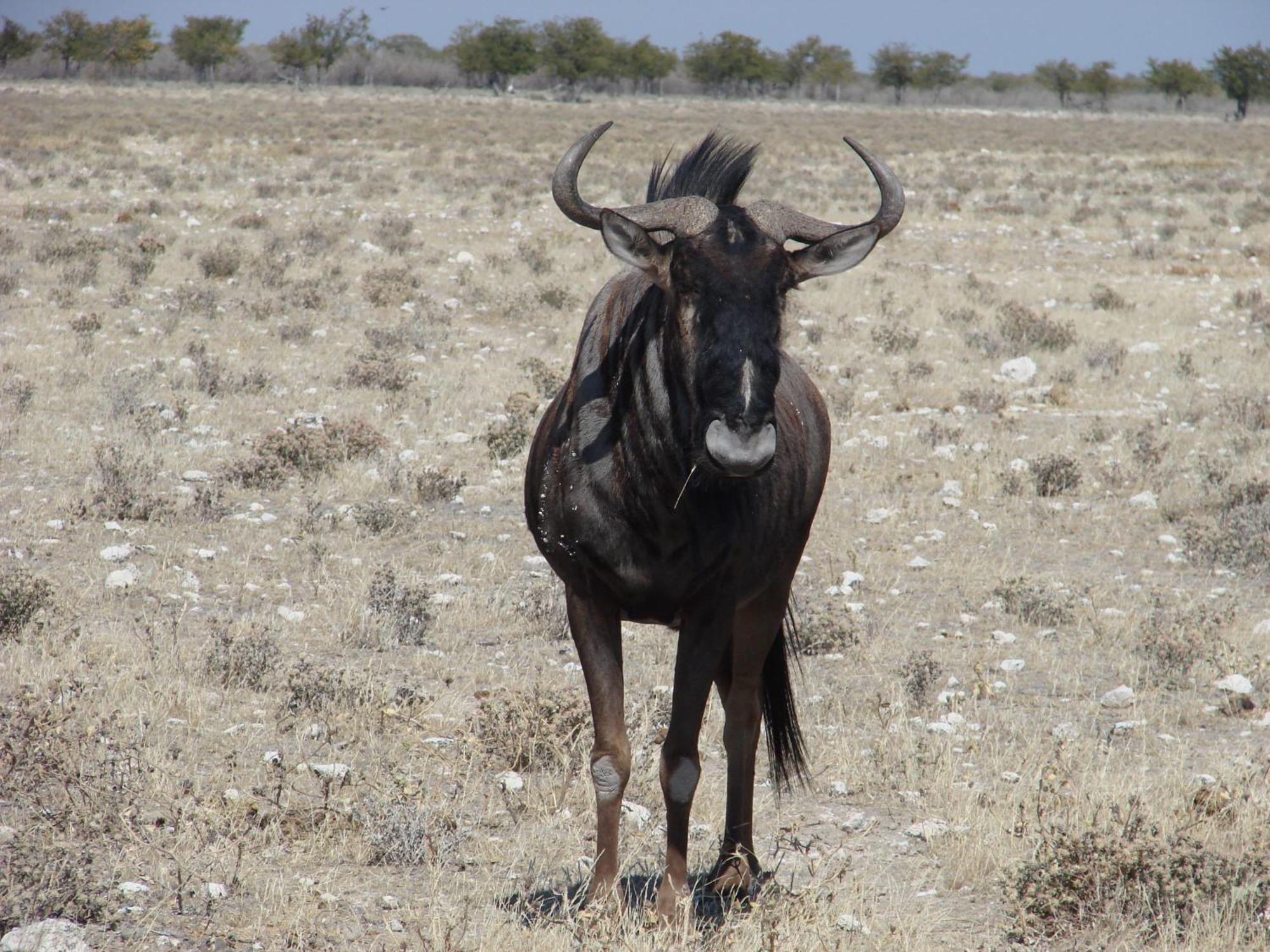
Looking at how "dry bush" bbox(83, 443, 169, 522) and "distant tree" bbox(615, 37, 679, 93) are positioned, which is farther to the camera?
"distant tree" bbox(615, 37, 679, 93)

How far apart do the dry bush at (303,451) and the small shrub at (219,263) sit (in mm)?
7455

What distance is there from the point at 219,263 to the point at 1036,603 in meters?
12.5

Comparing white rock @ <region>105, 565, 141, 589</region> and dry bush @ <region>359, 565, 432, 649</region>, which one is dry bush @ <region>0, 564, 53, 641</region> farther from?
dry bush @ <region>359, 565, 432, 649</region>

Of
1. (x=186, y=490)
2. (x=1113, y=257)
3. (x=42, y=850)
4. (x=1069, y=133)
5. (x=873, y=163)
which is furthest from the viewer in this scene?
(x=1069, y=133)

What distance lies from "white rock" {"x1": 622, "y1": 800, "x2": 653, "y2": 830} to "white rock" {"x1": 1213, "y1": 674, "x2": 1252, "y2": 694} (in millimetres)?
3070

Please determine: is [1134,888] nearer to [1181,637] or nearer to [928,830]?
[928,830]

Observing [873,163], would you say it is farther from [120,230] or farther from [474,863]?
[120,230]

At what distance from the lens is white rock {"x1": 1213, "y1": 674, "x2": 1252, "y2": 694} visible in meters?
5.92

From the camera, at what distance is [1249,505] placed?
8539 millimetres

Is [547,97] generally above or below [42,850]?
above

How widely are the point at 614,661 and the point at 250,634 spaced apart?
8.69ft

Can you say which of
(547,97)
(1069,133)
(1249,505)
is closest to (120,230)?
(1249,505)

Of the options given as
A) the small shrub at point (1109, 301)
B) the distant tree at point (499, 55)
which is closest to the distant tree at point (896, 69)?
the distant tree at point (499, 55)

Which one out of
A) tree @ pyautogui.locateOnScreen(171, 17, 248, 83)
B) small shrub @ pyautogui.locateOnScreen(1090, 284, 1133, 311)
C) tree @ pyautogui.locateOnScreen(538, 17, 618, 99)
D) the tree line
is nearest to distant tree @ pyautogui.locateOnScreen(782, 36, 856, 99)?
the tree line
